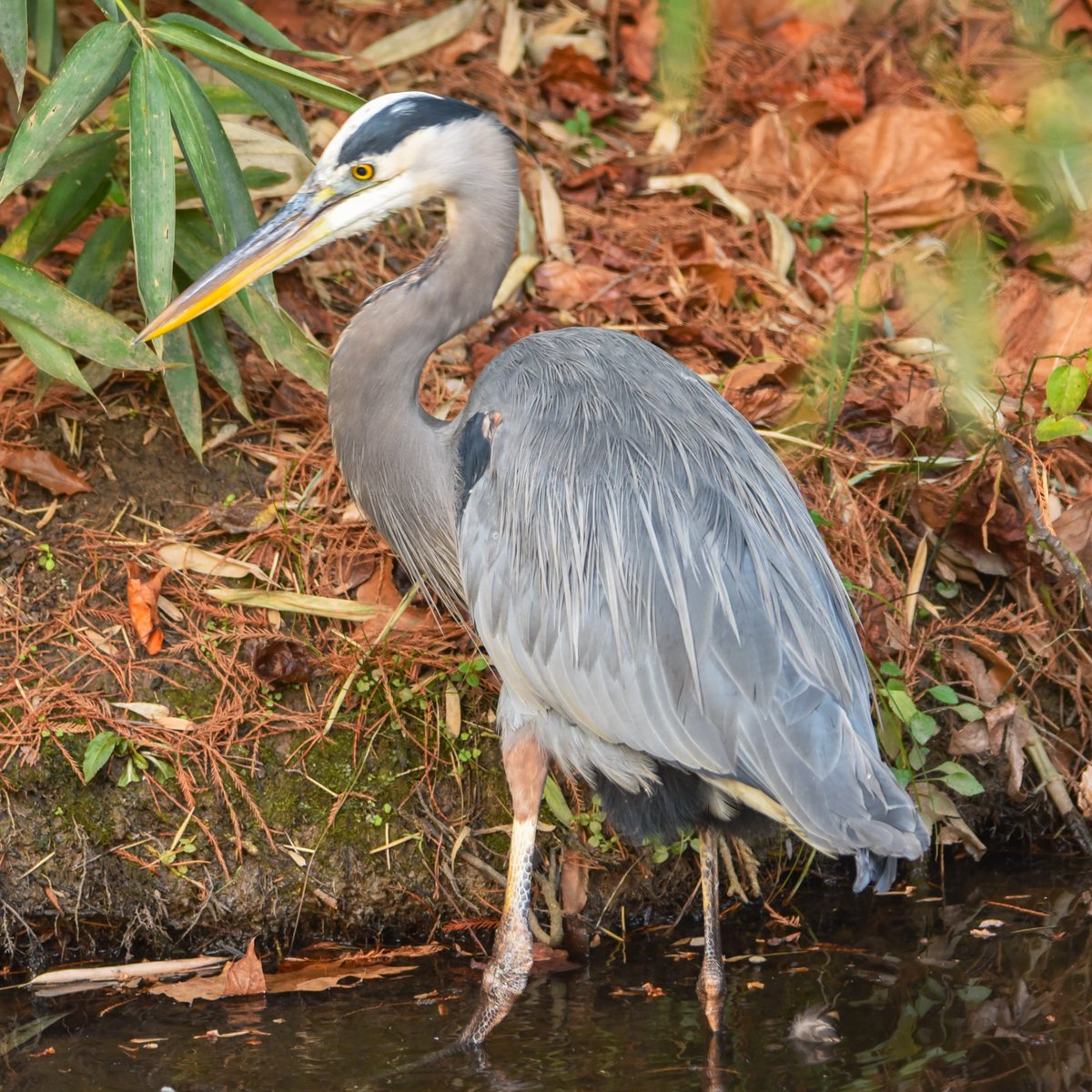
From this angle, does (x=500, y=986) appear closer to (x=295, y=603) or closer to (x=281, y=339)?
(x=295, y=603)

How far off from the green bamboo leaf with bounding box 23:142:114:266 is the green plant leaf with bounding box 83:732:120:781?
50.9 inches

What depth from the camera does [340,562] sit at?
3.67 m

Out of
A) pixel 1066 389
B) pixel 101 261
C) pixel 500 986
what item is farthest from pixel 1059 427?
pixel 101 261

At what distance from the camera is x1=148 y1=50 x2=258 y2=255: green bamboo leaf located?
3.20 m

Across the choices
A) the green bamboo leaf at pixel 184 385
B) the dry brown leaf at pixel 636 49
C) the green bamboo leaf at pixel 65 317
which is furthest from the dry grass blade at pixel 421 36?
the green bamboo leaf at pixel 65 317

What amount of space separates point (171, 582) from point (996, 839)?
233 centimetres

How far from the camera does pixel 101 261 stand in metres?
3.70

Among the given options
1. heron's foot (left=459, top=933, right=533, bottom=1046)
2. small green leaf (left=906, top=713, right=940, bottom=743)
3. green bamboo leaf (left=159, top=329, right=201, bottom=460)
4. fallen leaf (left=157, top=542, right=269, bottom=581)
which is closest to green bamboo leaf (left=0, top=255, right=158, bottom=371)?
green bamboo leaf (left=159, top=329, right=201, bottom=460)

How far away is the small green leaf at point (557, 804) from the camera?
11.2ft

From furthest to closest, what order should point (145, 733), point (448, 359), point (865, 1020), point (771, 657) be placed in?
point (448, 359), point (145, 733), point (865, 1020), point (771, 657)

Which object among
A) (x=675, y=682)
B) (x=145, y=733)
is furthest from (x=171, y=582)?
(x=675, y=682)

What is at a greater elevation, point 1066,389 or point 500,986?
point 1066,389

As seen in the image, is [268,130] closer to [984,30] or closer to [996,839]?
[984,30]

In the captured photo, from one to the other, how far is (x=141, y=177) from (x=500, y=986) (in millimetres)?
2009
